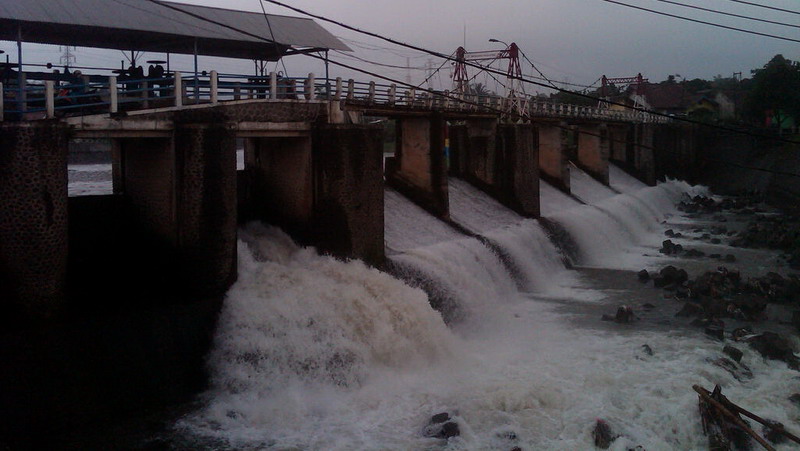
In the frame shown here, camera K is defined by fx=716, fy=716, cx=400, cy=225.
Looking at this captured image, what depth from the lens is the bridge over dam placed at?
11305 mm

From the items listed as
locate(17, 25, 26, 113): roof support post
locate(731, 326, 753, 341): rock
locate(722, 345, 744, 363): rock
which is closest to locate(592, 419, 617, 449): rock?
locate(722, 345, 744, 363): rock

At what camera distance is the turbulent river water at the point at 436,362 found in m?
11.6

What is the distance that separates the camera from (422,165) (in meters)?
24.0

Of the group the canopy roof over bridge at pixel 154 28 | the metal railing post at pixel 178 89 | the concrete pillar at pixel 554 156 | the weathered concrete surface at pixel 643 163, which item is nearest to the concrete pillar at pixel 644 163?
the weathered concrete surface at pixel 643 163

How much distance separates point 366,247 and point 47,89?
25.8 ft

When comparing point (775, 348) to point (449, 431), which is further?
point (775, 348)

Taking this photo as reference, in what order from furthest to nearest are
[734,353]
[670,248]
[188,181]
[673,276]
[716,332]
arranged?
[670,248] → [673,276] → [716,332] → [734,353] → [188,181]

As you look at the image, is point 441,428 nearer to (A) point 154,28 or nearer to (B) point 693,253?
(A) point 154,28

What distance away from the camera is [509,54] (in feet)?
107

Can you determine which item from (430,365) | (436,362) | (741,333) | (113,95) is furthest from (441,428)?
(741,333)

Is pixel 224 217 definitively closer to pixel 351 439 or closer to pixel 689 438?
pixel 351 439

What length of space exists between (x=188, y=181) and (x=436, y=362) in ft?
20.0

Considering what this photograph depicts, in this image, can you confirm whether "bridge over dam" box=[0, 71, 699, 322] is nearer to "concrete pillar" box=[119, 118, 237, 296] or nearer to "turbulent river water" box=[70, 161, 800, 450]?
"concrete pillar" box=[119, 118, 237, 296]

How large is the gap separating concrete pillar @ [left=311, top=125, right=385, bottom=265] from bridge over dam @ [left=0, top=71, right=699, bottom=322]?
0.09 ft
